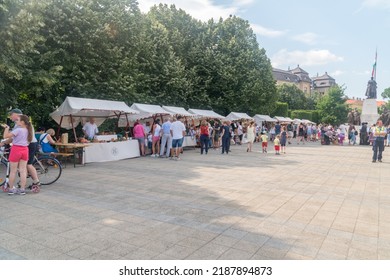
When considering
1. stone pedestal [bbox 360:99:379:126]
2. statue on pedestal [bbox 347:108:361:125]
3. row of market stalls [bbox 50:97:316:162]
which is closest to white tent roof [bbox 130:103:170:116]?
row of market stalls [bbox 50:97:316:162]

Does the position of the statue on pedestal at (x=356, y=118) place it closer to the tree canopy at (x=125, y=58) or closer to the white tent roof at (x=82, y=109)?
the tree canopy at (x=125, y=58)

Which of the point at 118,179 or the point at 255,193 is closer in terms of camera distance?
the point at 255,193

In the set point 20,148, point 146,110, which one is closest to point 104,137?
point 146,110

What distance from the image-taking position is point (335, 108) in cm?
6028

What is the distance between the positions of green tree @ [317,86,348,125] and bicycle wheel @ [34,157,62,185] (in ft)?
197

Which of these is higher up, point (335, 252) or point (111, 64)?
point (111, 64)

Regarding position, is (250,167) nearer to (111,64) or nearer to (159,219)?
(159,219)

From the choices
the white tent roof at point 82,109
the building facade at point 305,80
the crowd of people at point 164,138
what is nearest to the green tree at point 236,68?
the crowd of people at point 164,138

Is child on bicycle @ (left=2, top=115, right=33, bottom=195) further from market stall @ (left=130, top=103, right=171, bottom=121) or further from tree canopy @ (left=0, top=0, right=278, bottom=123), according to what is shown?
market stall @ (left=130, top=103, right=171, bottom=121)

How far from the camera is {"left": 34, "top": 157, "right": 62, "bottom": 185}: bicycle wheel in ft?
26.3

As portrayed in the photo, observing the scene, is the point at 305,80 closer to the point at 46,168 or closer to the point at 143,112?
the point at 143,112

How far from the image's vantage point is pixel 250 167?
11953 mm
